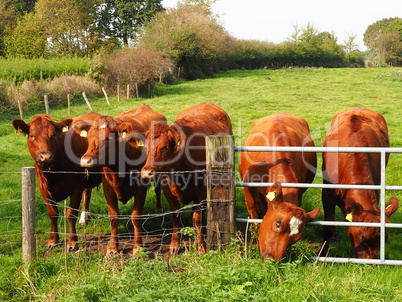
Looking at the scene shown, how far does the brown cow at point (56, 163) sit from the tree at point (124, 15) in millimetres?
56061

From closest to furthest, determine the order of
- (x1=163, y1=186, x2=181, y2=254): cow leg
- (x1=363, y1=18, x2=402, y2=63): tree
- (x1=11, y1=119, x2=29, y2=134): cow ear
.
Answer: (x1=163, y1=186, x2=181, y2=254): cow leg, (x1=11, y1=119, x2=29, y2=134): cow ear, (x1=363, y1=18, x2=402, y2=63): tree

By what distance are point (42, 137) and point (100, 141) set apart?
1.02m

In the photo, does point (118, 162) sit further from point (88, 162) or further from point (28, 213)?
point (28, 213)

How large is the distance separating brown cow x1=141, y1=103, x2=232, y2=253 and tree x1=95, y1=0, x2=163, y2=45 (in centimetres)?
5695

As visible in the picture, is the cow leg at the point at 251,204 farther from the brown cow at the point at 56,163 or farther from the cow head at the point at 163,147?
the brown cow at the point at 56,163

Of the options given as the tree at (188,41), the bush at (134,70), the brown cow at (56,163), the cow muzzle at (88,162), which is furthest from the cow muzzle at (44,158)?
the tree at (188,41)

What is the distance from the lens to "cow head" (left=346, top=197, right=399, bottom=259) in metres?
5.11

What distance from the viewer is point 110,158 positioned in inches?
246

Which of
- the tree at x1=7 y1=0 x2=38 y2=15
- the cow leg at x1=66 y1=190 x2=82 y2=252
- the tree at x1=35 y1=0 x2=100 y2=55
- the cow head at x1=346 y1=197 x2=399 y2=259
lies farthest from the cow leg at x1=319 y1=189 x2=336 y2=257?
the tree at x1=7 y1=0 x2=38 y2=15

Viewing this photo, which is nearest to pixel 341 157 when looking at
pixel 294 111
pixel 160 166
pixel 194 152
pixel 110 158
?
pixel 194 152

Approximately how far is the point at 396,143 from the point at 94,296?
1140 centimetres

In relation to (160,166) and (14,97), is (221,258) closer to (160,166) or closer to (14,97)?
(160,166)

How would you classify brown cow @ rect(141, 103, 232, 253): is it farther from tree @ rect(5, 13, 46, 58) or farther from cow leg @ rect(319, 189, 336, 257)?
tree @ rect(5, 13, 46, 58)

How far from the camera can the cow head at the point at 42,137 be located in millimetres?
6348
